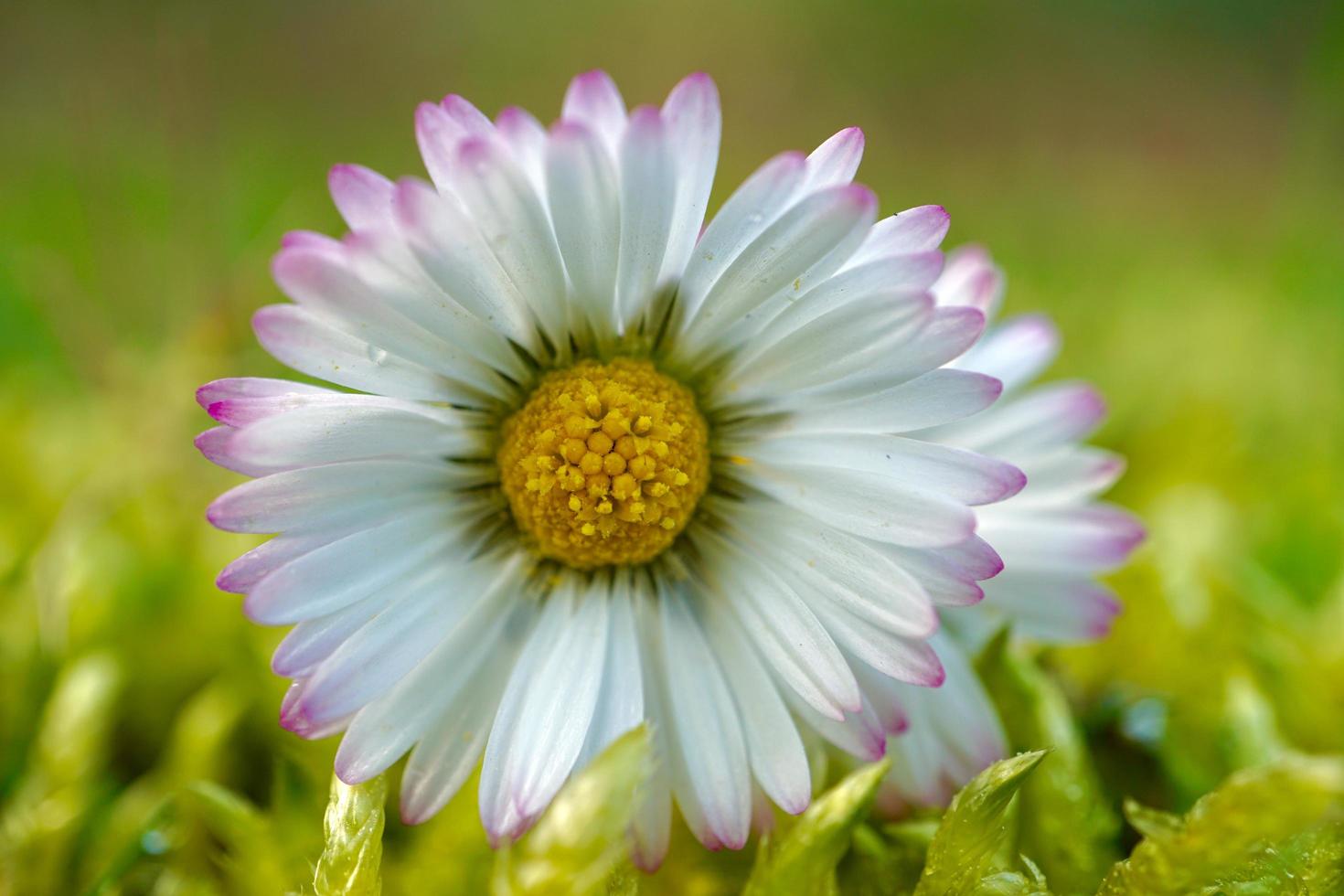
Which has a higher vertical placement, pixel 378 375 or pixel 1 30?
pixel 378 375

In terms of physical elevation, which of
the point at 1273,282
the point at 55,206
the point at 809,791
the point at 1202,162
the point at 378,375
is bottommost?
the point at 55,206

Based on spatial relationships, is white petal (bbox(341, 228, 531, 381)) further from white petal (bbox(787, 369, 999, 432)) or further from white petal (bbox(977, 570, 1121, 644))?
white petal (bbox(977, 570, 1121, 644))

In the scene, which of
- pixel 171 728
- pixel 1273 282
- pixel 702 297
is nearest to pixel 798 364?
pixel 702 297

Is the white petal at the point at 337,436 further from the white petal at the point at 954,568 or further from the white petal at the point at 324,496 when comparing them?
the white petal at the point at 954,568

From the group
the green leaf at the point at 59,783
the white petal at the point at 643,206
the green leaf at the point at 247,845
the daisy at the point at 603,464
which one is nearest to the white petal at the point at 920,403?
the daisy at the point at 603,464

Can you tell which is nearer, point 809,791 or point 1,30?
point 809,791

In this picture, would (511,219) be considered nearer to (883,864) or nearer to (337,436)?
(337,436)

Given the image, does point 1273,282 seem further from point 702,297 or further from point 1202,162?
point 1202,162
